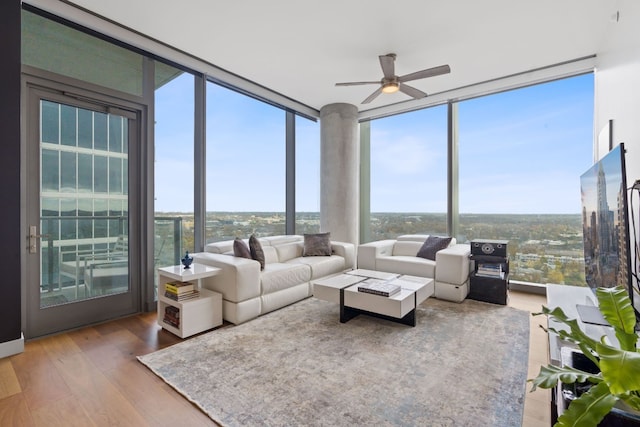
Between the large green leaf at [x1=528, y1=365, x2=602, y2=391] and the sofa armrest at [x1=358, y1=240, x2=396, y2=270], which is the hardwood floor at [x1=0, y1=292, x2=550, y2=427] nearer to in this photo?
the large green leaf at [x1=528, y1=365, x2=602, y2=391]

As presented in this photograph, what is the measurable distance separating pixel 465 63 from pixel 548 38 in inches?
33.3

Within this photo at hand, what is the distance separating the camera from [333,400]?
1.80 m

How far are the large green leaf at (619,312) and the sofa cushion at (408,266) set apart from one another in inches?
114

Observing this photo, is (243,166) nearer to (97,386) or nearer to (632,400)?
(97,386)

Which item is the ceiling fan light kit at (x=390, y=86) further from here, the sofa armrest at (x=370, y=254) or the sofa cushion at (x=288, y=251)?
the sofa cushion at (x=288, y=251)

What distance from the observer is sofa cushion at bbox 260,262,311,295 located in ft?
10.7

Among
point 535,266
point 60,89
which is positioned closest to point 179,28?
point 60,89

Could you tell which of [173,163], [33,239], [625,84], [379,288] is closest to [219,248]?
[173,163]

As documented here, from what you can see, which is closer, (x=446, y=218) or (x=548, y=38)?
(x=548, y=38)

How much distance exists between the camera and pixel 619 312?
940 mm

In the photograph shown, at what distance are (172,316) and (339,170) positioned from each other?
3552mm

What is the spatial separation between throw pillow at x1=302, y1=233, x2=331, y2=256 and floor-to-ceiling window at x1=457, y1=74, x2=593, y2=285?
6.93 ft

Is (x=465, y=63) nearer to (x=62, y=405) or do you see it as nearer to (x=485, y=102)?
(x=485, y=102)

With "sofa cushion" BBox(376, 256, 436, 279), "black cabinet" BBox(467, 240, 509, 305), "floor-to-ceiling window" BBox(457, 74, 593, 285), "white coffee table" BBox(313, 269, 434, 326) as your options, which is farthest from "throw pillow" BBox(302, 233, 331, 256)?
"floor-to-ceiling window" BBox(457, 74, 593, 285)
